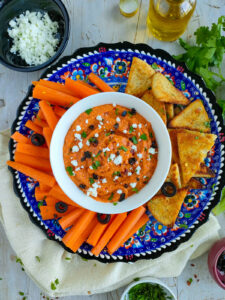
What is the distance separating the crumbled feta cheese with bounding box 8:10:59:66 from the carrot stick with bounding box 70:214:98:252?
1891mm

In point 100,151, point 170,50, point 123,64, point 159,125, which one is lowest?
point 100,151

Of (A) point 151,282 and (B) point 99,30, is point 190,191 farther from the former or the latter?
(B) point 99,30

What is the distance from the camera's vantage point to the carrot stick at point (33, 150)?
3.12 metres

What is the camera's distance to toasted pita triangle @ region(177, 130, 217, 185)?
9.99 ft

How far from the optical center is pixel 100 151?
282 cm

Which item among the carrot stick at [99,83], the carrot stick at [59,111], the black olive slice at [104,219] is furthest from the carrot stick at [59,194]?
the carrot stick at [99,83]

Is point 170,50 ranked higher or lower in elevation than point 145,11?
lower

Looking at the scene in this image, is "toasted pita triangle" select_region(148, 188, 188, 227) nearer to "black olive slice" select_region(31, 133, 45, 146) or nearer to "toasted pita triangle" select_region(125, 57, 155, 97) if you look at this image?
"toasted pita triangle" select_region(125, 57, 155, 97)

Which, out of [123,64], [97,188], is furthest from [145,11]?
[97,188]

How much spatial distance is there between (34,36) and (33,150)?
4.34 feet

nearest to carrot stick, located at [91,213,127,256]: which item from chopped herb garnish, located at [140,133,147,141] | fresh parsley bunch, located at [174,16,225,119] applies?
chopped herb garnish, located at [140,133,147,141]

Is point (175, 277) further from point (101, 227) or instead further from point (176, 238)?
point (101, 227)

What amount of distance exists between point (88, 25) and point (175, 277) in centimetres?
324

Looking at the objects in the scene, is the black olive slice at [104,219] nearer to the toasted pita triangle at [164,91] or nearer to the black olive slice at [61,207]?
the black olive slice at [61,207]
